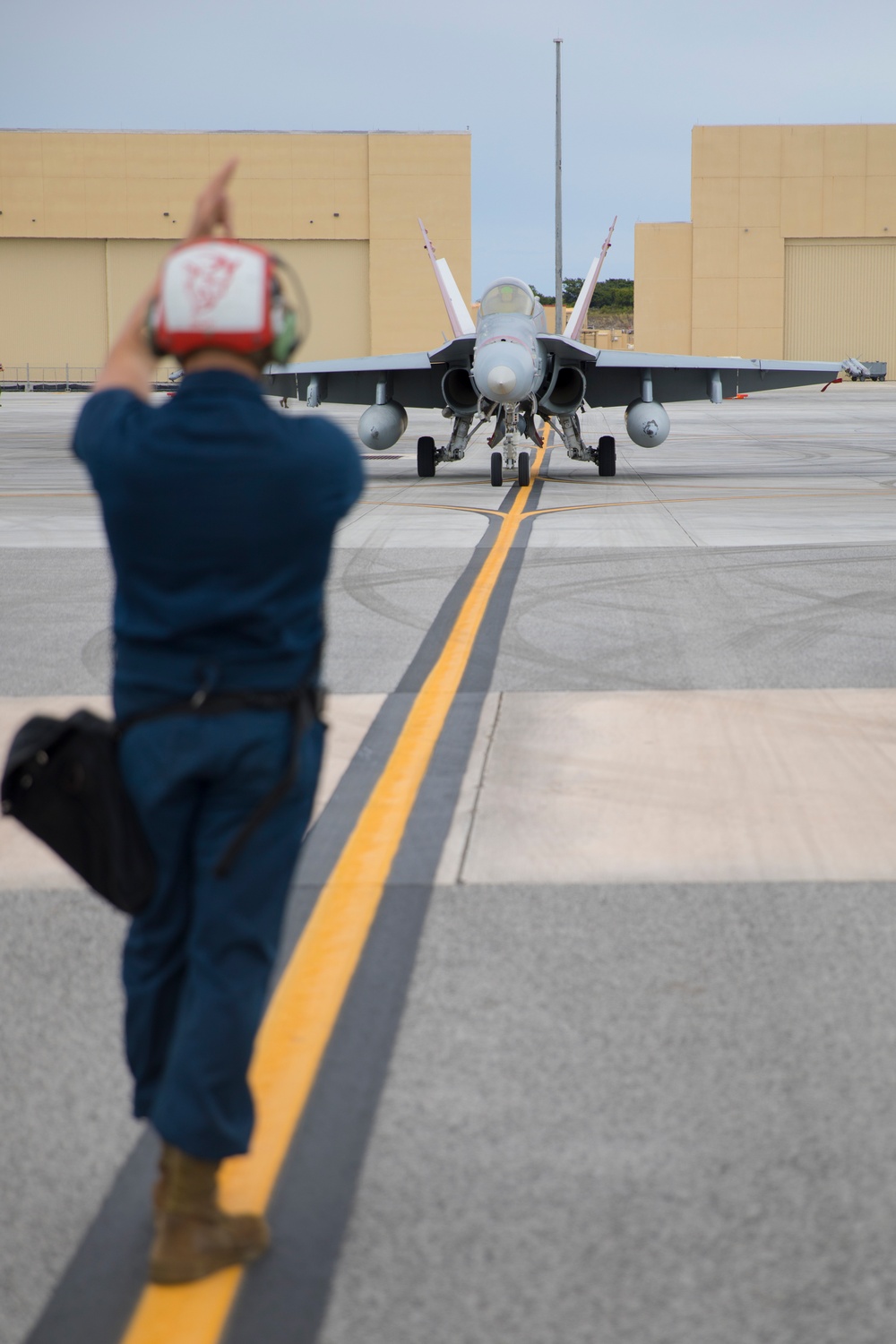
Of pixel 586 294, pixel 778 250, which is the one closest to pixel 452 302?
pixel 586 294

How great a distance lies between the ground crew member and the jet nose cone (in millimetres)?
15162

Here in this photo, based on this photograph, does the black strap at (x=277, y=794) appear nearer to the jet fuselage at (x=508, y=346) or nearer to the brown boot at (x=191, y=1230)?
the brown boot at (x=191, y=1230)

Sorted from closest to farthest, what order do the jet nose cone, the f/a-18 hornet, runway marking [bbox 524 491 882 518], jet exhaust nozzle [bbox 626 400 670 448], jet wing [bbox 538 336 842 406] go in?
1. runway marking [bbox 524 491 882 518]
2. the jet nose cone
3. the f/a-18 hornet
4. jet exhaust nozzle [bbox 626 400 670 448]
5. jet wing [bbox 538 336 842 406]

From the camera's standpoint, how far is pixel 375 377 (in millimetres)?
23953

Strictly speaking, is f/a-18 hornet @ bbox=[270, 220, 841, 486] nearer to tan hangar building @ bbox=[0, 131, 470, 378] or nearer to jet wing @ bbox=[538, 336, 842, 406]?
jet wing @ bbox=[538, 336, 842, 406]

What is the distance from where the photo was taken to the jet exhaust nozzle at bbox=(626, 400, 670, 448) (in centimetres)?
2173

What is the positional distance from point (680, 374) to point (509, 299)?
5.57 metres

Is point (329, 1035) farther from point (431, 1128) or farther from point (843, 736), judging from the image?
point (843, 736)

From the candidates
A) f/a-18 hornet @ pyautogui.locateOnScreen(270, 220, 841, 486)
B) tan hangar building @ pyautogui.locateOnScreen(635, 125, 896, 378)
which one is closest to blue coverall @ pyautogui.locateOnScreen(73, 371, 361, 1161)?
f/a-18 hornet @ pyautogui.locateOnScreen(270, 220, 841, 486)

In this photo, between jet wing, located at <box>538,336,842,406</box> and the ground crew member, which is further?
jet wing, located at <box>538,336,842,406</box>

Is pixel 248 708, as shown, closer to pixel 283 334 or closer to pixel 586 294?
pixel 283 334

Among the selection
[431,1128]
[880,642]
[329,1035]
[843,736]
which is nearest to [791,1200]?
[431,1128]

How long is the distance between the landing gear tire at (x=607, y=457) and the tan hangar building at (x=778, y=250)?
2255 inches

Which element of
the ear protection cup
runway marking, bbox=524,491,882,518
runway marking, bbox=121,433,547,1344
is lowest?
runway marking, bbox=121,433,547,1344
